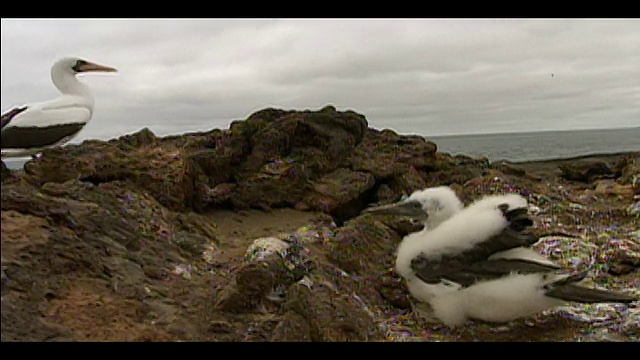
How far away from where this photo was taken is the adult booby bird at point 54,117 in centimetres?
487

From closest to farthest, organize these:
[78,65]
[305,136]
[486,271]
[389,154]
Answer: [486,271], [78,65], [305,136], [389,154]

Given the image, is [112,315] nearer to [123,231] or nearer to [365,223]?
[123,231]

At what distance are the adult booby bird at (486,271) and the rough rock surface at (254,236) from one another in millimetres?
202

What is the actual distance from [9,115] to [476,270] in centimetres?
460

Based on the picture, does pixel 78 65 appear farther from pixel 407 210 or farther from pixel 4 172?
pixel 407 210

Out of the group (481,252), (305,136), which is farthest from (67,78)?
(481,252)

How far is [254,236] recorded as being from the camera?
642cm

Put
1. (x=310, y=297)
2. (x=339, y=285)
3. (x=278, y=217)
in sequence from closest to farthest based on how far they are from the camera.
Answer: (x=310, y=297) < (x=339, y=285) < (x=278, y=217)

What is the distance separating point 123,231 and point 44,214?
708 millimetres

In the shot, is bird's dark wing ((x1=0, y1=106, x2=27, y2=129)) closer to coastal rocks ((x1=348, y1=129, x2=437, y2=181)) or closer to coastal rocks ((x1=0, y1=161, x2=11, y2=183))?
coastal rocks ((x1=0, y1=161, x2=11, y2=183))

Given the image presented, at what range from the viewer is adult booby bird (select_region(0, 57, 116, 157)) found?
487 cm

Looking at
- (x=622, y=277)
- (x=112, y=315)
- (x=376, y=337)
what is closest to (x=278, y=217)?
(x=376, y=337)

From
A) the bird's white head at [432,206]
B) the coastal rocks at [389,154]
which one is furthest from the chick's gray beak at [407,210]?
the coastal rocks at [389,154]

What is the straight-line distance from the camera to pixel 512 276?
5.26 meters
